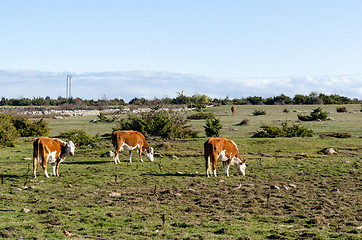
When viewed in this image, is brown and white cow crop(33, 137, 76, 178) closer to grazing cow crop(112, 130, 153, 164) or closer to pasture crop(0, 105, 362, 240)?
pasture crop(0, 105, 362, 240)

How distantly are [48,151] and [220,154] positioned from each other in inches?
255

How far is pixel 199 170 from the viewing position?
1966 centimetres

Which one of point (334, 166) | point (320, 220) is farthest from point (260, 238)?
point (334, 166)

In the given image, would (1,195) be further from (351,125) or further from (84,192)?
(351,125)

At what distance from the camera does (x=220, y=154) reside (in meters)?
17.1

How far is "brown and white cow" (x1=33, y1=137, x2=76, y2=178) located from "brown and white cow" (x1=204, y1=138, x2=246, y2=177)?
5272 millimetres

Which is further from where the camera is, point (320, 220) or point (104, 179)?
point (104, 179)

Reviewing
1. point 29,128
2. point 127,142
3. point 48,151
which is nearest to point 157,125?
point 127,142

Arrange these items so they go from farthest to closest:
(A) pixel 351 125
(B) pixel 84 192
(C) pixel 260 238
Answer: (A) pixel 351 125 < (B) pixel 84 192 < (C) pixel 260 238

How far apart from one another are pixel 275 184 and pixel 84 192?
22.6 feet

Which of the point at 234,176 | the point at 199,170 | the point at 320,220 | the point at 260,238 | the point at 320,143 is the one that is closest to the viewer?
the point at 260,238

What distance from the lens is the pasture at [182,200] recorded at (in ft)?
33.0

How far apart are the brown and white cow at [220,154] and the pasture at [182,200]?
19.2 inches

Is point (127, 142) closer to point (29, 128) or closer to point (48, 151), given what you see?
point (48, 151)
